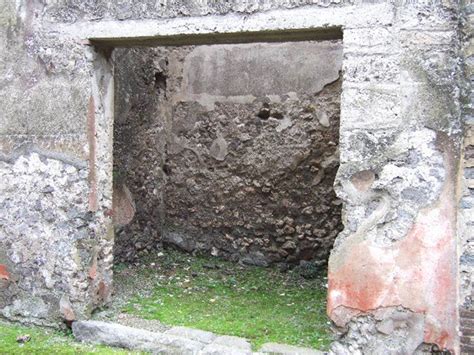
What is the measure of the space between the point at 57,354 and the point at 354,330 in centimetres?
174

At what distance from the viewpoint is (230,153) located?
5.35m

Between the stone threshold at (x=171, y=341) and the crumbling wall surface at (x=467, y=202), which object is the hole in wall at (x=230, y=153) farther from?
the crumbling wall surface at (x=467, y=202)

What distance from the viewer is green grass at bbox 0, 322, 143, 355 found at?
3.28 meters

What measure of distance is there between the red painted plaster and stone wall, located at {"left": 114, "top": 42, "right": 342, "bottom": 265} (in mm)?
2079

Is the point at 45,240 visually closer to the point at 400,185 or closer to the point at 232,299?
the point at 232,299

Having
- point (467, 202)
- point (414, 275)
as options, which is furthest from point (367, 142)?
point (414, 275)

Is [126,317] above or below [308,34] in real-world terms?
below

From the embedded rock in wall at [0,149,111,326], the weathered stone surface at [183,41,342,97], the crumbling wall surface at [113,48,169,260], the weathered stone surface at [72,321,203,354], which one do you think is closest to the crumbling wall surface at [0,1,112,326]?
the embedded rock in wall at [0,149,111,326]

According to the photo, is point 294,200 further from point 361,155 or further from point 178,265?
point 361,155

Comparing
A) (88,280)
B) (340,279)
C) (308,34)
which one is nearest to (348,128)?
(308,34)

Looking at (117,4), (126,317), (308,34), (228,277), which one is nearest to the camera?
(308,34)

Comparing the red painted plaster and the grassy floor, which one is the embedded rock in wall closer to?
the grassy floor

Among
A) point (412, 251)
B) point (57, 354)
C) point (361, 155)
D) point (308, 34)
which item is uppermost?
point (308, 34)

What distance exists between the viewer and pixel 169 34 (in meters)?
3.25
